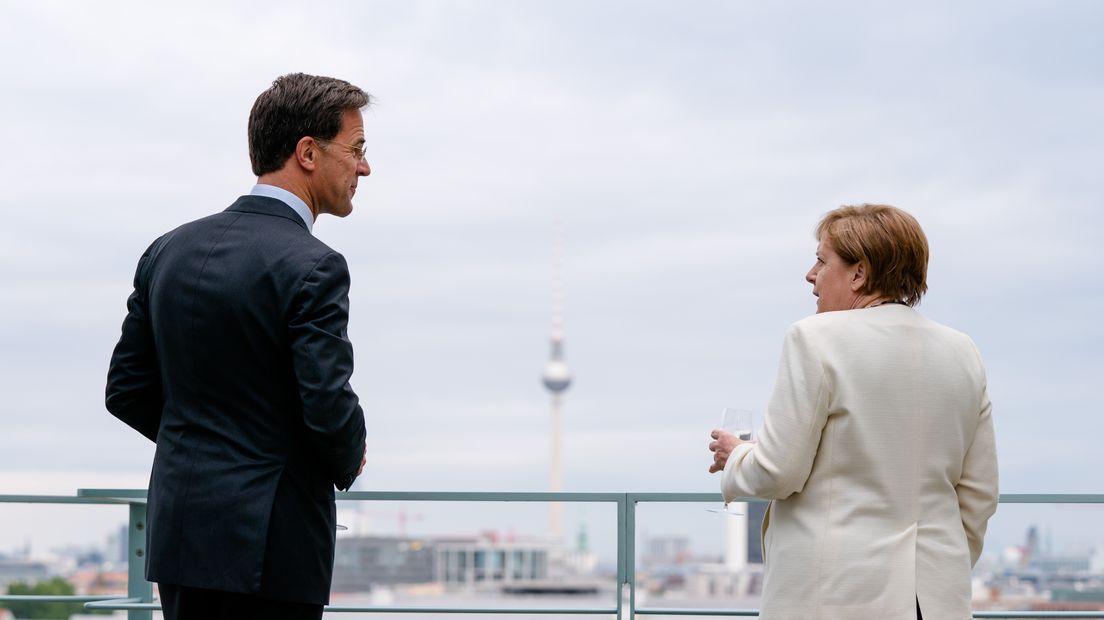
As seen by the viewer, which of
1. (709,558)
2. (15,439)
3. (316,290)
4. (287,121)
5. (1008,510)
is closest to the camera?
(316,290)

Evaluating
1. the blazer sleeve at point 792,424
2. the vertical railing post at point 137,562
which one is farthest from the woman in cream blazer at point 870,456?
the vertical railing post at point 137,562

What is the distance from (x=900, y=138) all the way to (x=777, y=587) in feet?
359

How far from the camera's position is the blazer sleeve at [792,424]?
2.10 meters

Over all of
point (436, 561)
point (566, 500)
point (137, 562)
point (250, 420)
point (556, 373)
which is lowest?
point (436, 561)

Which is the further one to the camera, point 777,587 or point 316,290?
point 777,587

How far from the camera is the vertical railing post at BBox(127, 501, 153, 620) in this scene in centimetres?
367

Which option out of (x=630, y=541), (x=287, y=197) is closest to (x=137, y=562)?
(x=630, y=541)

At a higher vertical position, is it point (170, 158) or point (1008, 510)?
point (170, 158)

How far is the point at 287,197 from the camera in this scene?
2088 millimetres

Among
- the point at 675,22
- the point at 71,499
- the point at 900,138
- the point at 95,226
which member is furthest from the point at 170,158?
the point at 71,499

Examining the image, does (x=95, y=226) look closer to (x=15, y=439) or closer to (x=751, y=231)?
(x=15, y=439)

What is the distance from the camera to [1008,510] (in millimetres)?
3613

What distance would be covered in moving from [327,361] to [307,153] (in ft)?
1.32

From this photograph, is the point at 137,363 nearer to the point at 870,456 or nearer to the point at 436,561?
the point at 870,456
